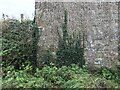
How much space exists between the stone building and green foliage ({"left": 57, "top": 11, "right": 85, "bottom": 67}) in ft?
0.58

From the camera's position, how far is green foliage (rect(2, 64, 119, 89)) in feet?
27.3

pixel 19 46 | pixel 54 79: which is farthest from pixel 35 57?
pixel 54 79

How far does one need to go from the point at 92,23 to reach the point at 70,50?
1.05 meters

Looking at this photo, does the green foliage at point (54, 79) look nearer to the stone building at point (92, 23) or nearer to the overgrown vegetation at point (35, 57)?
the overgrown vegetation at point (35, 57)

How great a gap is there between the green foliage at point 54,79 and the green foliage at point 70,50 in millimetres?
303

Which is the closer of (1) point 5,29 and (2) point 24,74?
(2) point 24,74

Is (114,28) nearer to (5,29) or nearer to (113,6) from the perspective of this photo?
(113,6)

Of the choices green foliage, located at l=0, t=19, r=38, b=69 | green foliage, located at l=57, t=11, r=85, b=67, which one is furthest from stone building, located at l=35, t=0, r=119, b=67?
green foliage, located at l=0, t=19, r=38, b=69

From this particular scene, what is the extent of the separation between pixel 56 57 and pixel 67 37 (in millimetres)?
674

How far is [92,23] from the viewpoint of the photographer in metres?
10.3

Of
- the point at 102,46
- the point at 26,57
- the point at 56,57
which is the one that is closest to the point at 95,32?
the point at 102,46

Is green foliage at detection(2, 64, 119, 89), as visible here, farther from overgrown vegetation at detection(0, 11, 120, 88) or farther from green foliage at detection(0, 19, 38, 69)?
green foliage at detection(0, 19, 38, 69)

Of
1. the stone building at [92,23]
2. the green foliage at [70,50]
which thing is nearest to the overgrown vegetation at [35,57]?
the green foliage at [70,50]

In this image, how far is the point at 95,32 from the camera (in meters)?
10.3
